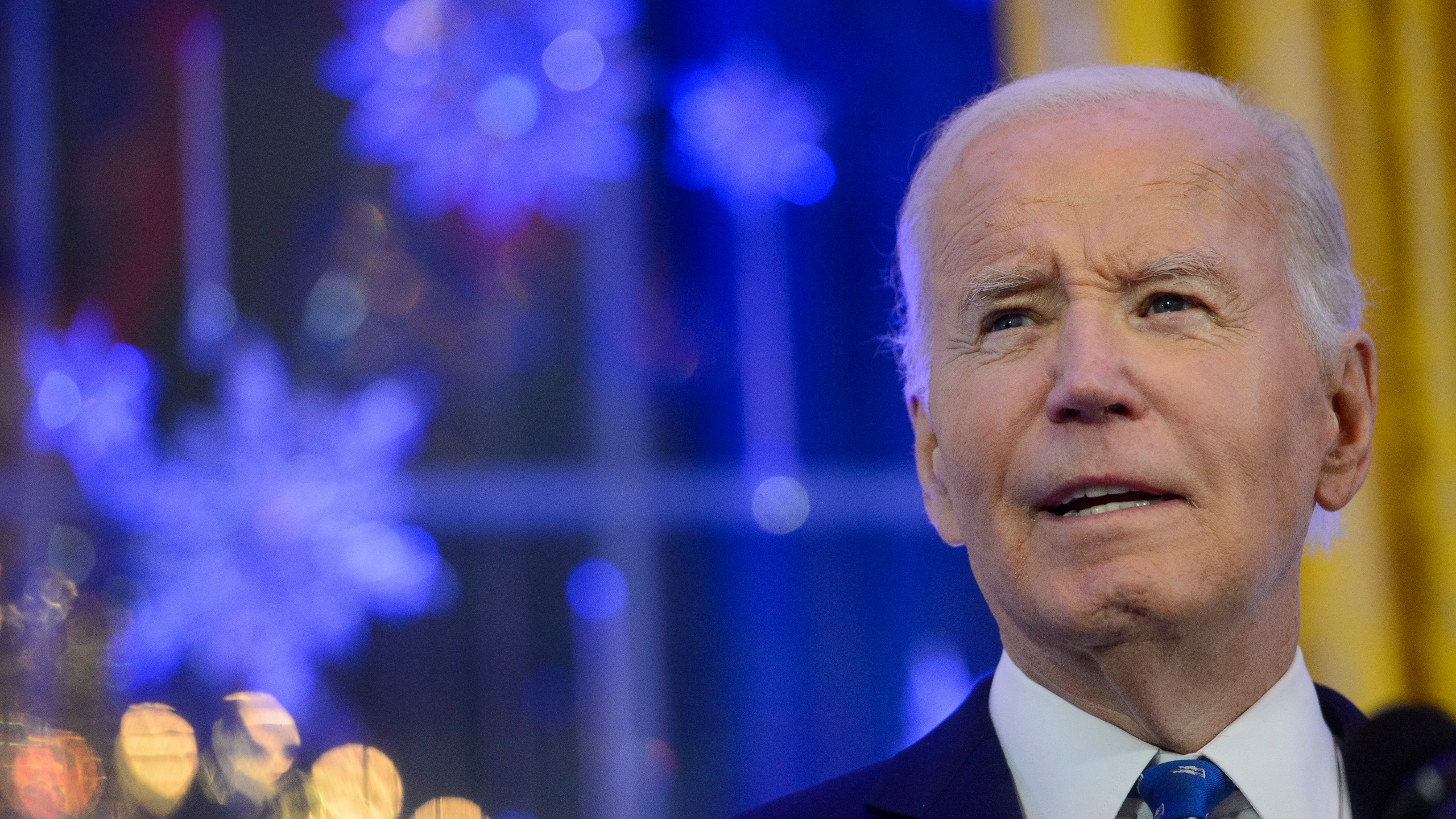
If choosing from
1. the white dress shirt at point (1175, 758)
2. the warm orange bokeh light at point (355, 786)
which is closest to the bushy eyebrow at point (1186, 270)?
the white dress shirt at point (1175, 758)

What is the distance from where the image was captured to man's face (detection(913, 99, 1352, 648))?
94cm

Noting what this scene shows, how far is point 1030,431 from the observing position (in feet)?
3.22

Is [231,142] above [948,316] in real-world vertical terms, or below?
above

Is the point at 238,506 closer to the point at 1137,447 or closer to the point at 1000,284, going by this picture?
the point at 1000,284

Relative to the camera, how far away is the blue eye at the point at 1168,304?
1012 millimetres

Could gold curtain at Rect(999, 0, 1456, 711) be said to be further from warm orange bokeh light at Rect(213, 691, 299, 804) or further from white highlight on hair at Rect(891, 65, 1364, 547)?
warm orange bokeh light at Rect(213, 691, 299, 804)

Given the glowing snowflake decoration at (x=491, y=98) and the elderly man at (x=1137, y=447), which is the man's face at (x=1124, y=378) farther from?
the glowing snowflake decoration at (x=491, y=98)

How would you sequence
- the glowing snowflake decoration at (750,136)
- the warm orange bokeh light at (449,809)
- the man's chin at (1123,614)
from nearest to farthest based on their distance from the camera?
1. the man's chin at (1123,614)
2. the warm orange bokeh light at (449,809)
3. the glowing snowflake decoration at (750,136)

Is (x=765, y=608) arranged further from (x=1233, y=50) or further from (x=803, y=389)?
(x=1233, y=50)

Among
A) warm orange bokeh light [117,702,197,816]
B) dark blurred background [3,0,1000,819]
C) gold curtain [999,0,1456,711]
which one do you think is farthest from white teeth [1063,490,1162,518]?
warm orange bokeh light [117,702,197,816]

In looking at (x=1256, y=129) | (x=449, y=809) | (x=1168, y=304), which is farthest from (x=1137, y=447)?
(x=449, y=809)

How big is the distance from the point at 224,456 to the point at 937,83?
1.63 meters

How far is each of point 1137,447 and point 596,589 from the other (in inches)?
68.9

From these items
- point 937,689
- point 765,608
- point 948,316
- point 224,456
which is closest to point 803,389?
point 765,608
